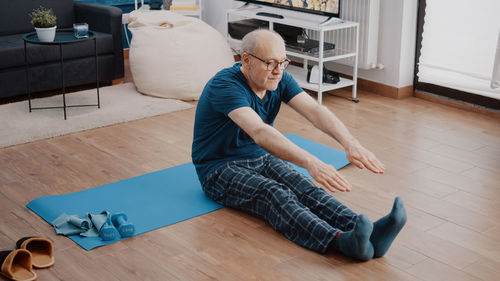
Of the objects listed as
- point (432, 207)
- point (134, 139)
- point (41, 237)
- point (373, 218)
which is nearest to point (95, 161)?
point (134, 139)

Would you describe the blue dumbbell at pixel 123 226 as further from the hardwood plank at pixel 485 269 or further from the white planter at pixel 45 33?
→ the white planter at pixel 45 33

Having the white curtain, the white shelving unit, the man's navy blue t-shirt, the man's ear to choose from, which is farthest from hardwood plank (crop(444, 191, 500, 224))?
the white shelving unit

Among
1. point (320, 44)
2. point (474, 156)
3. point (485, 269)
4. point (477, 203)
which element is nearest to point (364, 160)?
point (485, 269)

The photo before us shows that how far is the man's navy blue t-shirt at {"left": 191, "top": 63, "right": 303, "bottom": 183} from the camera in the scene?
2736 millimetres

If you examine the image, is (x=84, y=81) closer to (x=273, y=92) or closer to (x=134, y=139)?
(x=134, y=139)

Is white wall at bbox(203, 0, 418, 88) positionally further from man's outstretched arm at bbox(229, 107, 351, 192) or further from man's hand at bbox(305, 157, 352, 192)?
man's hand at bbox(305, 157, 352, 192)

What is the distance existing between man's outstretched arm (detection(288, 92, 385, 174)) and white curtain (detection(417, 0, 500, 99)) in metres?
1.86

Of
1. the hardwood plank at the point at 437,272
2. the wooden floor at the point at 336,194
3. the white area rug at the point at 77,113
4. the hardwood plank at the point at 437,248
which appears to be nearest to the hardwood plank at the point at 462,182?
the wooden floor at the point at 336,194

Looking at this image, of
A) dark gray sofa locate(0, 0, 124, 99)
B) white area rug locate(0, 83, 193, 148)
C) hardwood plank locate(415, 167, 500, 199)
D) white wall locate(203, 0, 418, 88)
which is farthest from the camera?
white wall locate(203, 0, 418, 88)

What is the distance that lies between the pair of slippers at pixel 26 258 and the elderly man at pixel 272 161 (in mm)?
773

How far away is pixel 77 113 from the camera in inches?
171

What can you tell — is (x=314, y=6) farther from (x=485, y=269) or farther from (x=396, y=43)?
(x=485, y=269)

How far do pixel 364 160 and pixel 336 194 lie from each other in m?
0.70

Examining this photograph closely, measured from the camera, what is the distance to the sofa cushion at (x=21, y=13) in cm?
489
